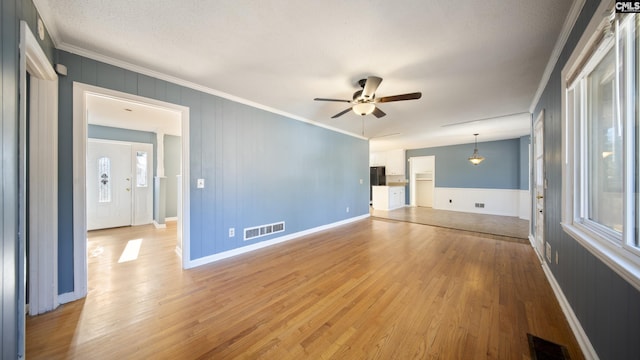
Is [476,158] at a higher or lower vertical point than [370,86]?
lower

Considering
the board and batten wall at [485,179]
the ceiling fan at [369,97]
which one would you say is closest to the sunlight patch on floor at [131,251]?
the ceiling fan at [369,97]

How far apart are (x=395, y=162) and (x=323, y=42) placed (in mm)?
7543

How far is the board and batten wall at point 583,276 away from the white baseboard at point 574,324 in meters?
0.03

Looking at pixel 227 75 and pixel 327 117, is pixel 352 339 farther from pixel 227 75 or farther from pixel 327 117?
pixel 327 117

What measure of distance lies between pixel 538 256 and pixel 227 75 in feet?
16.3

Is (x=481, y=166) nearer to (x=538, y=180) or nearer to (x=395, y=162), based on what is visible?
(x=395, y=162)

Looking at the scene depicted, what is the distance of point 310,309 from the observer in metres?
1.93

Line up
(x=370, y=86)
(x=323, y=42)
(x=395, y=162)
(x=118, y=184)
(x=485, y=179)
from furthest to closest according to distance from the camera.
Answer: (x=395, y=162), (x=485, y=179), (x=118, y=184), (x=370, y=86), (x=323, y=42)

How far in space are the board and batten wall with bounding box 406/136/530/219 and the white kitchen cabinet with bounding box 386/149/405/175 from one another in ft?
2.76

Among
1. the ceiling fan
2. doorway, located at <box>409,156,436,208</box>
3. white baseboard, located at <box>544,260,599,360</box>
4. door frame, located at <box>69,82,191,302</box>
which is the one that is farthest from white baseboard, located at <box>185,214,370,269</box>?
doorway, located at <box>409,156,436,208</box>

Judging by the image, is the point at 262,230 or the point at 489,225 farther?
the point at 489,225

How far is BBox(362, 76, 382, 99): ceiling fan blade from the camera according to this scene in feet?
7.93

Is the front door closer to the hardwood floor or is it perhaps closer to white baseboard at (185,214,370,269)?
the hardwood floor

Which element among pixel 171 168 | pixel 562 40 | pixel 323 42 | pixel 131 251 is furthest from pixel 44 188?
pixel 562 40
